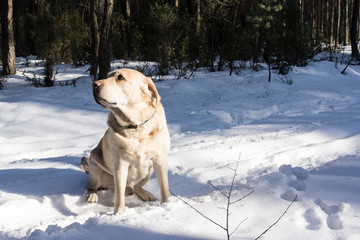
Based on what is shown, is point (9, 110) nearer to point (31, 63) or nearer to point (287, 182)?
point (287, 182)

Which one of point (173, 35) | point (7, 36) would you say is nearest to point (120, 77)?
point (173, 35)

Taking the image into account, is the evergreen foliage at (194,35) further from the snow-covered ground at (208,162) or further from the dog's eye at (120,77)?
the dog's eye at (120,77)

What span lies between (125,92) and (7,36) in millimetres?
9324

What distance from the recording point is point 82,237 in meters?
1.76

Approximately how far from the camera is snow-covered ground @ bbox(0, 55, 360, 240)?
6.28 ft

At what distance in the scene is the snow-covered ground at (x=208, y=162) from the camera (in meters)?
1.91

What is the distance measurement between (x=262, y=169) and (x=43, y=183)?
229 cm

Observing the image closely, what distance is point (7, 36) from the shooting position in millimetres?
9859

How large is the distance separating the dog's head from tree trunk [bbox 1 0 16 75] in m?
9.18

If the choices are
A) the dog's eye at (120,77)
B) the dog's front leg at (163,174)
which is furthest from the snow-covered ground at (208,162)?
the dog's eye at (120,77)

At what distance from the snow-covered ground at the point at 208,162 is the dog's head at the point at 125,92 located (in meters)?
0.77

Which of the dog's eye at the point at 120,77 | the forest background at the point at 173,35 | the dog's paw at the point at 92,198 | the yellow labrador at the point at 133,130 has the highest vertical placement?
the forest background at the point at 173,35

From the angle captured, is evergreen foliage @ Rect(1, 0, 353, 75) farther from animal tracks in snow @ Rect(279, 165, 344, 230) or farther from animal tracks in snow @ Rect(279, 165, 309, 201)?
animal tracks in snow @ Rect(279, 165, 344, 230)

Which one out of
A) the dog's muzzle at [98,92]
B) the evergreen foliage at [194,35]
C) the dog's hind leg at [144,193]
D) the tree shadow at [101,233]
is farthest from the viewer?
the evergreen foliage at [194,35]
